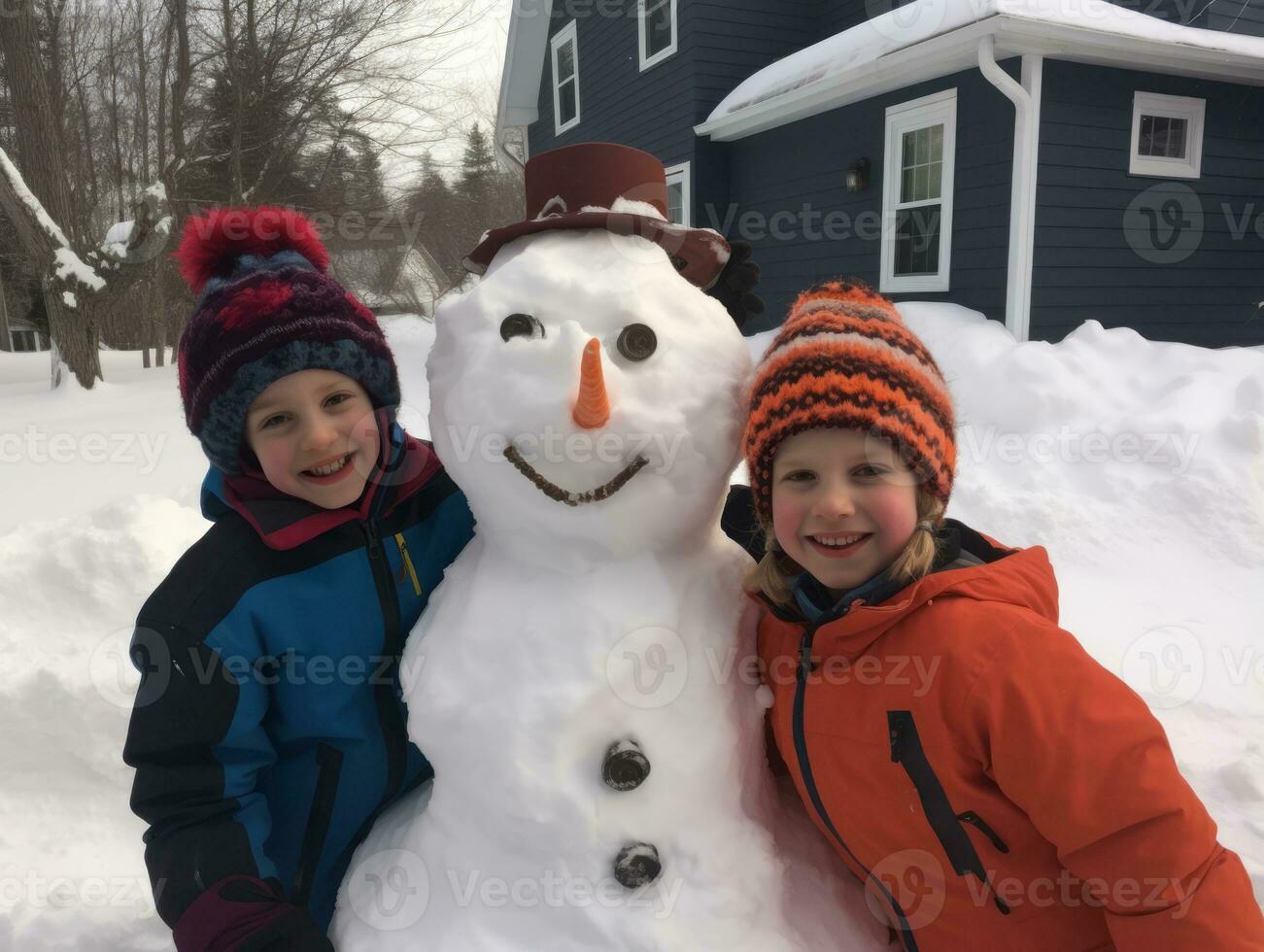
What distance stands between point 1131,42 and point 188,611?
27.6 feet

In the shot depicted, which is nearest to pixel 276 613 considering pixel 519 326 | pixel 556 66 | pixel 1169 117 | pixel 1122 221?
pixel 519 326

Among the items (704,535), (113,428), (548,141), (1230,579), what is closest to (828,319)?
(704,535)

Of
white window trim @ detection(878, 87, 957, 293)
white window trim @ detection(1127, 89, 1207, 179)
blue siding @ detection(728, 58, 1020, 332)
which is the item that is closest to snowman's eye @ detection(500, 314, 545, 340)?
blue siding @ detection(728, 58, 1020, 332)

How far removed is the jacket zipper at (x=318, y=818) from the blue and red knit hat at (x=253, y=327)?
61cm

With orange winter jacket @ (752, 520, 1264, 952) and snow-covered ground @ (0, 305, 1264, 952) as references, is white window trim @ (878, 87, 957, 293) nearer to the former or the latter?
snow-covered ground @ (0, 305, 1264, 952)

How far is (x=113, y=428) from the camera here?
7.21m

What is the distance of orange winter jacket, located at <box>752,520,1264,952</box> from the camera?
1.21 metres

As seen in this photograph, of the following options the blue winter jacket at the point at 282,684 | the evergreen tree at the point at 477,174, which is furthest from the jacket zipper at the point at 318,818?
the evergreen tree at the point at 477,174

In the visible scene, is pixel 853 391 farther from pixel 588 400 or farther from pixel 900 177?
pixel 900 177

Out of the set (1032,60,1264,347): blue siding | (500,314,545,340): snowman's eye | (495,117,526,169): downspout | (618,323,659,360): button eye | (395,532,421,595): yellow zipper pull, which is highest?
(495,117,526,169): downspout

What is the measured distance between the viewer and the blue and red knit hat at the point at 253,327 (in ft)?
5.27

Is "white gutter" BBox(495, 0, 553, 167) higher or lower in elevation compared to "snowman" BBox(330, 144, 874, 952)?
higher

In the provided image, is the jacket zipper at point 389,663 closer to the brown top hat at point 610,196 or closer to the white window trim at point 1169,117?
the brown top hat at point 610,196

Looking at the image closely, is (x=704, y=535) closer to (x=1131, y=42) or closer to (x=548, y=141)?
(x=1131, y=42)
